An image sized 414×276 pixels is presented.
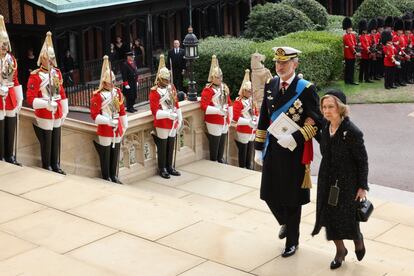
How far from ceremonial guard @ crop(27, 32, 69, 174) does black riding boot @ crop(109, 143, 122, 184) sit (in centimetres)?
73

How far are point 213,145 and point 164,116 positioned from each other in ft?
5.37

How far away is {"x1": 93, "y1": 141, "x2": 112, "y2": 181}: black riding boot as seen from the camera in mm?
11195

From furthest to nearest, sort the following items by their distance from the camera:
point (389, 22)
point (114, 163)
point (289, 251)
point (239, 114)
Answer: point (389, 22)
point (239, 114)
point (114, 163)
point (289, 251)

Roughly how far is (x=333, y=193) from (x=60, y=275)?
2386mm

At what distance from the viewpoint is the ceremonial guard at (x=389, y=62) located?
2162cm

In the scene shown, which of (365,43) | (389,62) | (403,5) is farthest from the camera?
(403,5)

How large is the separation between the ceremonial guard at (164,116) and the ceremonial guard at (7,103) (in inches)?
75.9

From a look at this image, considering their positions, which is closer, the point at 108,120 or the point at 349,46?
the point at 108,120

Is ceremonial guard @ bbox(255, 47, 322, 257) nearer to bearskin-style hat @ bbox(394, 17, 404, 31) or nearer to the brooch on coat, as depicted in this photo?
the brooch on coat

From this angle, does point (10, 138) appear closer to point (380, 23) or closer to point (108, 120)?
point (108, 120)

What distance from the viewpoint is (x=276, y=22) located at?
24.6 meters

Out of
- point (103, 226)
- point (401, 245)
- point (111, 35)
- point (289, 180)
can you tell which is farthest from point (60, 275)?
point (111, 35)

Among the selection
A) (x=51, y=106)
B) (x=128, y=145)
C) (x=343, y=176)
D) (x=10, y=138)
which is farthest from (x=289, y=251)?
(x=128, y=145)

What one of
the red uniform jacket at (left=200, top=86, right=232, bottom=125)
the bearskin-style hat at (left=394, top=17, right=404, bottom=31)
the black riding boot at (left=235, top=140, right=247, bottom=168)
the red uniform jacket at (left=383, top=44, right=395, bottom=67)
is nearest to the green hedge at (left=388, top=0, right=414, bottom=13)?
the bearskin-style hat at (left=394, top=17, right=404, bottom=31)
